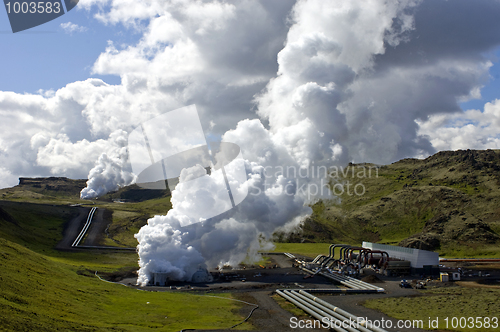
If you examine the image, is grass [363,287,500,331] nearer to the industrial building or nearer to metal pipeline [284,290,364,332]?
metal pipeline [284,290,364,332]

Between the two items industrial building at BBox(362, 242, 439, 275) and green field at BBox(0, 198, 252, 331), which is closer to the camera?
green field at BBox(0, 198, 252, 331)

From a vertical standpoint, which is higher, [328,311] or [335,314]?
[335,314]

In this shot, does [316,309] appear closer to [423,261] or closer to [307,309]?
[307,309]

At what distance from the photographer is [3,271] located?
5262 cm

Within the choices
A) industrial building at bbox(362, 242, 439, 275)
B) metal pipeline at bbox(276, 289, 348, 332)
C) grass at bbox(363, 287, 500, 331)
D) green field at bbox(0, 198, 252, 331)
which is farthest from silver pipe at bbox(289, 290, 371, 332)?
industrial building at bbox(362, 242, 439, 275)

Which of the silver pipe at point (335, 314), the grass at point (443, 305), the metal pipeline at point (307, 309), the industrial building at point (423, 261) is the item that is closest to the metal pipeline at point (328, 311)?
the silver pipe at point (335, 314)

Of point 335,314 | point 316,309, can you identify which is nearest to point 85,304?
point 316,309

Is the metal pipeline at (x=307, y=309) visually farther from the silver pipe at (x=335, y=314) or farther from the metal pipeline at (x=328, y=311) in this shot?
the silver pipe at (x=335, y=314)

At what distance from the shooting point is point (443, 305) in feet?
205

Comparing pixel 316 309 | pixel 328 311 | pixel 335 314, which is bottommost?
pixel 316 309

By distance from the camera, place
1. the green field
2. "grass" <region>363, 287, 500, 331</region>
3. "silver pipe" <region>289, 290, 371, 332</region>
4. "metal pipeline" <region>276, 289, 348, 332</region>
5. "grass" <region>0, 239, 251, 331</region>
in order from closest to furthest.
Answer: "grass" <region>0, 239, 251, 331</region>, the green field, "silver pipe" <region>289, 290, 371, 332</region>, "metal pipeline" <region>276, 289, 348, 332</region>, "grass" <region>363, 287, 500, 331</region>

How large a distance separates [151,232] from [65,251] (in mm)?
55712

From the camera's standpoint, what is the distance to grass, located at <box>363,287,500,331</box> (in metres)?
55.4

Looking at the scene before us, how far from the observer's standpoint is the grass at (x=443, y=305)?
55.4 metres
